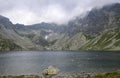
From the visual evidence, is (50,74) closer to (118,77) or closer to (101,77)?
(101,77)

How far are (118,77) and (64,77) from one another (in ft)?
90.3

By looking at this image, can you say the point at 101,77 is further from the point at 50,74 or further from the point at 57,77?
the point at 50,74

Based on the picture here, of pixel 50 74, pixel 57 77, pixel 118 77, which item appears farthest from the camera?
pixel 50 74

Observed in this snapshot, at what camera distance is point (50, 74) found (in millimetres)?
97562

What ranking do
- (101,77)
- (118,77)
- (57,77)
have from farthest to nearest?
(57,77)
(101,77)
(118,77)

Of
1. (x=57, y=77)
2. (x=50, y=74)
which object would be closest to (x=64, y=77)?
(x=57, y=77)

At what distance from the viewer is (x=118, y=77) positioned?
64.7 metres

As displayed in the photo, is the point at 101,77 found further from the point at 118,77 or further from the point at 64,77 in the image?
the point at 64,77

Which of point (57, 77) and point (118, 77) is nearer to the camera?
point (118, 77)

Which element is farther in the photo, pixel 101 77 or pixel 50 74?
pixel 50 74

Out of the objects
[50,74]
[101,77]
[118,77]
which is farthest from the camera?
[50,74]

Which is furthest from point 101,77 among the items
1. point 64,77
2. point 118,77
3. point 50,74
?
point 50,74

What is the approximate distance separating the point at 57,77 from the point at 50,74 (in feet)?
34.1

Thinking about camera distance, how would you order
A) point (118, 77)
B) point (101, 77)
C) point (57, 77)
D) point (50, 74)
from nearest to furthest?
1. point (118, 77)
2. point (101, 77)
3. point (57, 77)
4. point (50, 74)
